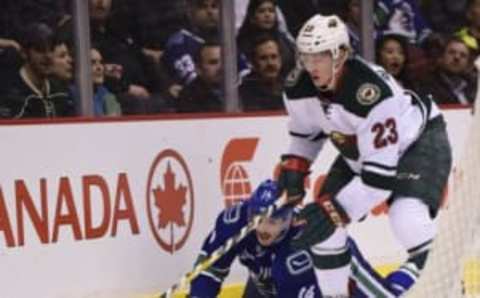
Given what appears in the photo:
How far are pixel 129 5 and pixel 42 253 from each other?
117 centimetres

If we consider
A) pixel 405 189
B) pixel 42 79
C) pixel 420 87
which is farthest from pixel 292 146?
pixel 420 87

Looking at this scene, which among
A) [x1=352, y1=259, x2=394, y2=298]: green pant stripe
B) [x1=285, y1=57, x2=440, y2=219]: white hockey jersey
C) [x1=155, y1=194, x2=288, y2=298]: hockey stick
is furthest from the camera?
[x1=155, y1=194, x2=288, y2=298]: hockey stick

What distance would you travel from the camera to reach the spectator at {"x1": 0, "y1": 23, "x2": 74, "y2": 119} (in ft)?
23.1

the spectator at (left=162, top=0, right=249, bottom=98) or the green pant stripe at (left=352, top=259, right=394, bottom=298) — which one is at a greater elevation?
the spectator at (left=162, top=0, right=249, bottom=98)

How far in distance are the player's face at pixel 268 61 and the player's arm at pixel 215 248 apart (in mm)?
1134

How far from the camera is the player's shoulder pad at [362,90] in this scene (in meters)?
6.59

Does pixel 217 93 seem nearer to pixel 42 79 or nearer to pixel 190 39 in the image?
pixel 190 39

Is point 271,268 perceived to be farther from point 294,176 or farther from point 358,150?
point 358,150

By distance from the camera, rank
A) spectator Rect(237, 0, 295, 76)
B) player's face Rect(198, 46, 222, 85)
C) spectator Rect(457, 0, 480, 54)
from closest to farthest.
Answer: player's face Rect(198, 46, 222, 85)
spectator Rect(237, 0, 295, 76)
spectator Rect(457, 0, 480, 54)

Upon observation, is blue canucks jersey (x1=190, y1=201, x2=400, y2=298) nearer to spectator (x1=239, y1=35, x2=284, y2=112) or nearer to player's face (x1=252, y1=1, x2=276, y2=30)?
spectator (x1=239, y1=35, x2=284, y2=112)

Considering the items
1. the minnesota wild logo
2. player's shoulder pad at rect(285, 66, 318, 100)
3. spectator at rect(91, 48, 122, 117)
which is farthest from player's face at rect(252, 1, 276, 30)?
the minnesota wild logo

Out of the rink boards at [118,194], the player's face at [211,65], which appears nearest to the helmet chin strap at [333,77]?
the rink boards at [118,194]

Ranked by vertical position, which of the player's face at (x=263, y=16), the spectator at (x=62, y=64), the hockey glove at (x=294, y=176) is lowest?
the hockey glove at (x=294, y=176)

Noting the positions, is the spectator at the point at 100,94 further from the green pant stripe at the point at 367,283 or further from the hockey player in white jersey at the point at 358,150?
the green pant stripe at the point at 367,283
